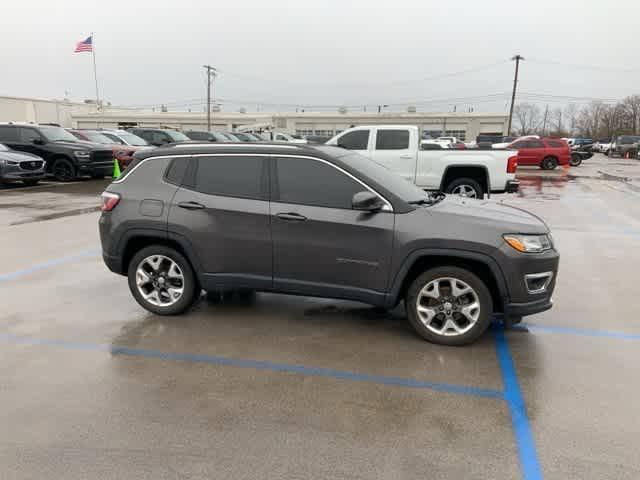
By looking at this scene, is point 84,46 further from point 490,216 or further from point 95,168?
point 490,216

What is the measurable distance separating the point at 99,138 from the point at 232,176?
1716 cm

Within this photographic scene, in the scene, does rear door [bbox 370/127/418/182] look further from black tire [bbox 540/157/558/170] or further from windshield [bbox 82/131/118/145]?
black tire [bbox 540/157/558/170]

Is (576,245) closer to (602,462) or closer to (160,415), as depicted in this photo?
(602,462)

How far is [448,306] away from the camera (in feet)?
14.1

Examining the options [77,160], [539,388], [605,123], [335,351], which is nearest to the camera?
[539,388]

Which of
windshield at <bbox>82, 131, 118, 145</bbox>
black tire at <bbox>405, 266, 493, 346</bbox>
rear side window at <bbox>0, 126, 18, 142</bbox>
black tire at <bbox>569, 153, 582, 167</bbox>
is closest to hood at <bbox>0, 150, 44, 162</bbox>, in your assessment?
rear side window at <bbox>0, 126, 18, 142</bbox>

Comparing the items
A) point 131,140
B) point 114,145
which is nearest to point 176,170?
point 114,145

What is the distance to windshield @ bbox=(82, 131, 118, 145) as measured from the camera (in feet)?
63.0

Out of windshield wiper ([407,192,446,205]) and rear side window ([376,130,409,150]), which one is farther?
rear side window ([376,130,409,150])

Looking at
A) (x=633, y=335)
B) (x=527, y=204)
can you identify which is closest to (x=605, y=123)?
(x=527, y=204)

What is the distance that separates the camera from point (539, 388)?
145 inches

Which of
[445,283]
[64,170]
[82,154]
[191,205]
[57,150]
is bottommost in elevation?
[64,170]

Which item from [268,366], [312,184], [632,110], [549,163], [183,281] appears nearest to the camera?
[268,366]

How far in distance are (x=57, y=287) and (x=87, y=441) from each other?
348 cm
